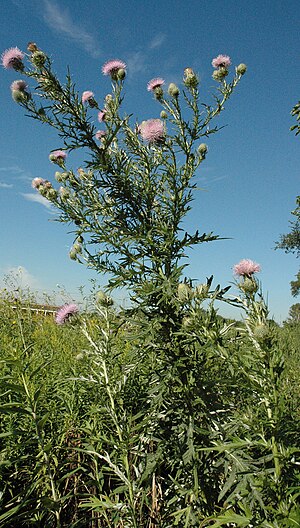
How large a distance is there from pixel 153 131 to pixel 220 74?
0.80 meters

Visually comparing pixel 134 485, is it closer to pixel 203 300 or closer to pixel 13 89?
pixel 203 300

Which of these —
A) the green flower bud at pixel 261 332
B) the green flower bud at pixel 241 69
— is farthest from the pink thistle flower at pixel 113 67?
the green flower bud at pixel 261 332

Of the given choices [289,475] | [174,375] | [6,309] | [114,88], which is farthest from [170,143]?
[6,309]

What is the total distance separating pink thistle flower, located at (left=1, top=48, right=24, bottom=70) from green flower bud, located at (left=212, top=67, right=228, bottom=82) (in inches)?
49.0

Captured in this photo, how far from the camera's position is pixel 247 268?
1585 millimetres

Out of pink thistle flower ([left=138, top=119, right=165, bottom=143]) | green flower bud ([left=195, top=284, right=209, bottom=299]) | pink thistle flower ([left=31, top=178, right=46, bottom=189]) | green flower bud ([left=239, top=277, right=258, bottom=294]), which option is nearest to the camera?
green flower bud ([left=239, top=277, right=258, bottom=294])

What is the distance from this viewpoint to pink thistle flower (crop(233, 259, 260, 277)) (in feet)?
5.19

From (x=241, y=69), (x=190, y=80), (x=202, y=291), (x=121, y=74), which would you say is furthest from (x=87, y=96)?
(x=202, y=291)

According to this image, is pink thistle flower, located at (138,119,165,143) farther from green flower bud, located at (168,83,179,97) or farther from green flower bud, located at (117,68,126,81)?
green flower bud, located at (117,68,126,81)

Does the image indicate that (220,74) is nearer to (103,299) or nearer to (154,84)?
(154,84)

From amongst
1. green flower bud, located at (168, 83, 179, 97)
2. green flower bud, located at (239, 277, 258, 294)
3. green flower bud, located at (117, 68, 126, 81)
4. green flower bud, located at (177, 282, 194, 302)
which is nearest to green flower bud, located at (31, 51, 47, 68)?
green flower bud, located at (117, 68, 126, 81)

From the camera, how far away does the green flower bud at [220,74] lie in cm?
277

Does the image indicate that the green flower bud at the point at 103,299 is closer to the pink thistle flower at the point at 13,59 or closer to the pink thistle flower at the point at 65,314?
the pink thistle flower at the point at 65,314

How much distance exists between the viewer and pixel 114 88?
8.39ft
